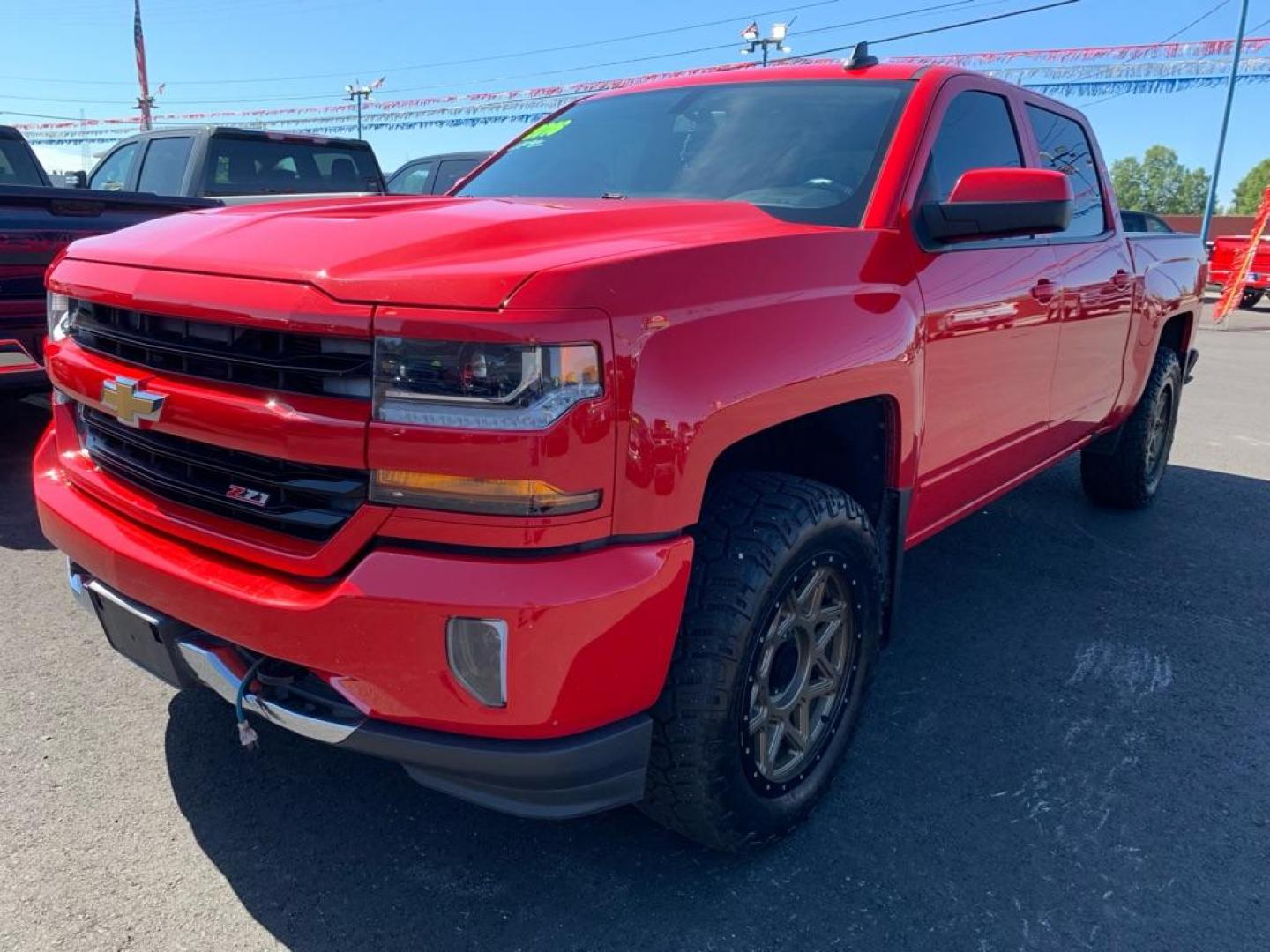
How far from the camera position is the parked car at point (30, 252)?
4.36m

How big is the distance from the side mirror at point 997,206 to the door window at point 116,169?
25.4 feet

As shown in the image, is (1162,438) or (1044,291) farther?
(1162,438)

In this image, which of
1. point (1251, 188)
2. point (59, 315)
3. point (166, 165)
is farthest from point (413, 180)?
point (1251, 188)

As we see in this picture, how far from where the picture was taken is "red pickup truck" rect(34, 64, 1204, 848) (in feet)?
5.80

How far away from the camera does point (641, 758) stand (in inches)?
79.0

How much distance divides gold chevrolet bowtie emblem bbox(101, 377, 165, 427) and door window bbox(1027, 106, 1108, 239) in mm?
3186

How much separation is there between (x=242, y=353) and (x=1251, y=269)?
2360 cm

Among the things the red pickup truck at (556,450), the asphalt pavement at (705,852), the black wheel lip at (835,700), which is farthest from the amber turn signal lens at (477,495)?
the asphalt pavement at (705,852)

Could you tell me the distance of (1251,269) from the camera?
2073 cm

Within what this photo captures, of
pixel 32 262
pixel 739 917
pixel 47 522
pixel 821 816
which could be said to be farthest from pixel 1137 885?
pixel 32 262

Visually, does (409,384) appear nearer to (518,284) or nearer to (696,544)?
(518,284)

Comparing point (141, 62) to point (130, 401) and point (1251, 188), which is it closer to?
point (130, 401)

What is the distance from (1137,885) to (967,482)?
137 cm

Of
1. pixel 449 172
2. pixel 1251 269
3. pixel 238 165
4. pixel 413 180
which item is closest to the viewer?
pixel 238 165
